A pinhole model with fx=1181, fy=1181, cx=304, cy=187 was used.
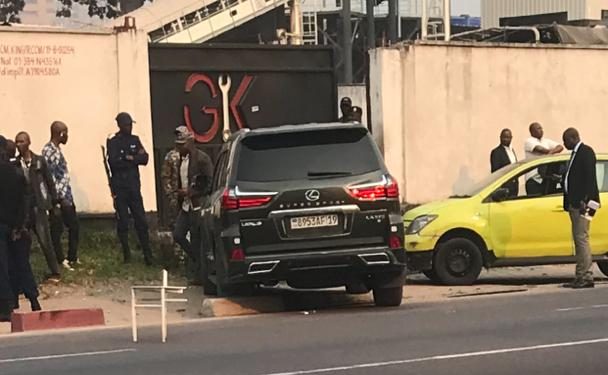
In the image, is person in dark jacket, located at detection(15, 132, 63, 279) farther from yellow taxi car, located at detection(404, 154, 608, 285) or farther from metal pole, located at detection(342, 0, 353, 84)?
metal pole, located at detection(342, 0, 353, 84)

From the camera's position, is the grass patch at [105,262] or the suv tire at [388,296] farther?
the grass patch at [105,262]

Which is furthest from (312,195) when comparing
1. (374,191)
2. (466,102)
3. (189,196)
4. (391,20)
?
(391,20)

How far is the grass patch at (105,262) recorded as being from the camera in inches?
579

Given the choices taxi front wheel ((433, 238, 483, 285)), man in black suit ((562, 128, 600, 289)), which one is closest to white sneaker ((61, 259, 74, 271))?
taxi front wheel ((433, 238, 483, 285))

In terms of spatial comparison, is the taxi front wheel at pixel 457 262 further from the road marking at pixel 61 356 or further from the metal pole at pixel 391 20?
the metal pole at pixel 391 20

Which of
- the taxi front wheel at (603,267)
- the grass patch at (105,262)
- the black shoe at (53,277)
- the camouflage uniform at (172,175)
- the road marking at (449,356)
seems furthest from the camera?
the taxi front wheel at (603,267)

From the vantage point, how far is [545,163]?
15141mm

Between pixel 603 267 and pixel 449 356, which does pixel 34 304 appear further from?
pixel 603 267

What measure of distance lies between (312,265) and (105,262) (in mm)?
4590

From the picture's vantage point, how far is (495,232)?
14836 millimetres

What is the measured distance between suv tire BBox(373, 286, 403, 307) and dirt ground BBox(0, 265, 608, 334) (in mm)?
859

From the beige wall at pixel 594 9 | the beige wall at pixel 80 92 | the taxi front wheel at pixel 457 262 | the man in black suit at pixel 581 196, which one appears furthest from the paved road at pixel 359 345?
the beige wall at pixel 594 9

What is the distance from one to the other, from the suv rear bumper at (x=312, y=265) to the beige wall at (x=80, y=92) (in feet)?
20.5

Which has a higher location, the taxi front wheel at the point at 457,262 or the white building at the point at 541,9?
the white building at the point at 541,9
